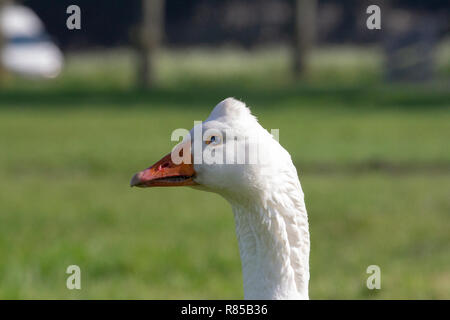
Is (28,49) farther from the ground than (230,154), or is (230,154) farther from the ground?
(28,49)

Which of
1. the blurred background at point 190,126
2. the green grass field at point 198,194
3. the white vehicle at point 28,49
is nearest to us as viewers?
the green grass field at point 198,194

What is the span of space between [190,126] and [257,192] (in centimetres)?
1167

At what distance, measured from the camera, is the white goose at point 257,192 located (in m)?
3.62

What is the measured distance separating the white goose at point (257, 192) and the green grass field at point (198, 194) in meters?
2.20

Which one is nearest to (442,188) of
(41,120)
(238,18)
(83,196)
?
(83,196)

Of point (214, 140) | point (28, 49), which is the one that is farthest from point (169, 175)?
point (28, 49)

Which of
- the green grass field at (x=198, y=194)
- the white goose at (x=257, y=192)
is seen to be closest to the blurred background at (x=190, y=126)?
the green grass field at (x=198, y=194)

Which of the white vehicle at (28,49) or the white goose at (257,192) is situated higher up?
the white vehicle at (28,49)

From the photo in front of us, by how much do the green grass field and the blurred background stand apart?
0.03 metres

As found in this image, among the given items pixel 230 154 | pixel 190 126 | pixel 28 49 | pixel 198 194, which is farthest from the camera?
pixel 28 49

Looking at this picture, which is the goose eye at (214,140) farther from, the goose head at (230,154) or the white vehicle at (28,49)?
the white vehicle at (28,49)

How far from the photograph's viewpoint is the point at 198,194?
33.7ft

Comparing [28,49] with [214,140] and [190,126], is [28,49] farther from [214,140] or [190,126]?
[214,140]
